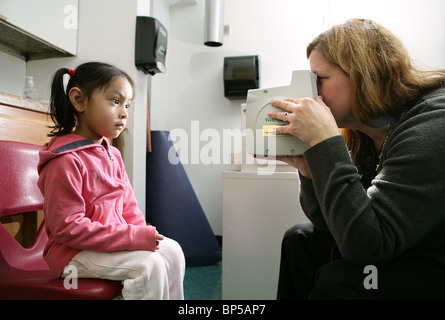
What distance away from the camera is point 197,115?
265 centimetres

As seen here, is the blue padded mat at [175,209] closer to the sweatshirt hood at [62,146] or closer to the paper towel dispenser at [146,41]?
the paper towel dispenser at [146,41]

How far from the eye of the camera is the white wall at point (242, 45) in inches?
90.0

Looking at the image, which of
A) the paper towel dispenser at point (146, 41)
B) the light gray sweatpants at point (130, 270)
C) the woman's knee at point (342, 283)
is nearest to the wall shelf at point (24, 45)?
the paper towel dispenser at point (146, 41)

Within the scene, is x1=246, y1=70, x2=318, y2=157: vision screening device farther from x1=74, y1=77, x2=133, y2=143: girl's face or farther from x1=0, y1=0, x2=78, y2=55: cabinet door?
x1=0, y1=0, x2=78, y2=55: cabinet door

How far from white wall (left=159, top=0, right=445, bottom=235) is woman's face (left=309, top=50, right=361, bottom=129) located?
67.0 inches

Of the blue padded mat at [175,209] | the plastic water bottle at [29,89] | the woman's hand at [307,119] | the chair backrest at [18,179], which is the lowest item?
the blue padded mat at [175,209]

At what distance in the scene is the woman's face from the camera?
2.61 feet

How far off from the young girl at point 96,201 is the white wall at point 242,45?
61.1 inches

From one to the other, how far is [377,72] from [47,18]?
5.28ft

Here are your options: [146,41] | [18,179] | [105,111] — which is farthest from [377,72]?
[146,41]

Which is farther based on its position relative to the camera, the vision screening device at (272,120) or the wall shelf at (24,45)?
the wall shelf at (24,45)

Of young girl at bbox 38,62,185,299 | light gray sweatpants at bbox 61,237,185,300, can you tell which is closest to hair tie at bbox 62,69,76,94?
young girl at bbox 38,62,185,299

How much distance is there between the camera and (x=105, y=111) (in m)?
0.88
